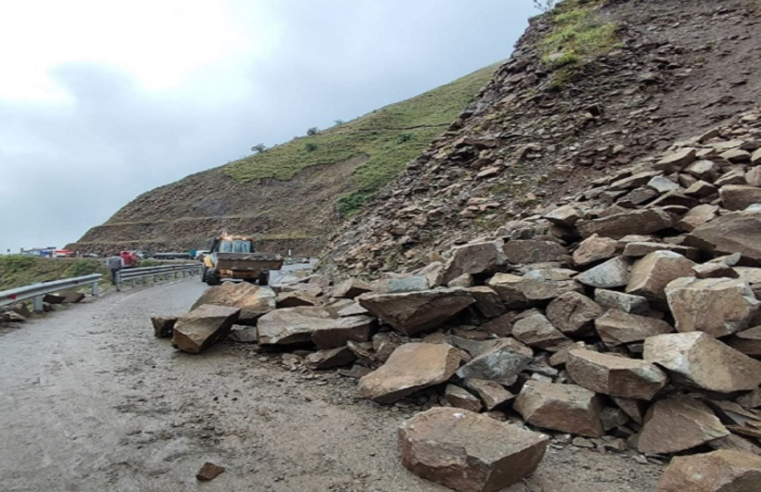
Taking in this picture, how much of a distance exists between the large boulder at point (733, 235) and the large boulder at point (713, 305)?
103 centimetres

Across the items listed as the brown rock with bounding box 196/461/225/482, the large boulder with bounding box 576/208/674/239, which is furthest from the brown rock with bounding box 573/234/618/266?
the brown rock with bounding box 196/461/225/482

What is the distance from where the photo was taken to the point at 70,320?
8.70m

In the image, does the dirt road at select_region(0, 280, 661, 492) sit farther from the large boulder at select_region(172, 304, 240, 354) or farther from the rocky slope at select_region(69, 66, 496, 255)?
the rocky slope at select_region(69, 66, 496, 255)

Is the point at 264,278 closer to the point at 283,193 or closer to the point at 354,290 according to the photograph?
the point at 354,290

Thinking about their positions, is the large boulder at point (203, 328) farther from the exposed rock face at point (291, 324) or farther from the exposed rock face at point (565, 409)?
the exposed rock face at point (565, 409)

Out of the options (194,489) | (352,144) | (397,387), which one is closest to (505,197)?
(397,387)

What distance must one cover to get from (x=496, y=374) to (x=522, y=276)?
146cm

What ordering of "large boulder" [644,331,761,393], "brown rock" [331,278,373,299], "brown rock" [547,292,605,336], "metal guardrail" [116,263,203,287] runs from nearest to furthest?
"large boulder" [644,331,761,393]
"brown rock" [547,292,605,336]
"brown rock" [331,278,373,299]
"metal guardrail" [116,263,203,287]

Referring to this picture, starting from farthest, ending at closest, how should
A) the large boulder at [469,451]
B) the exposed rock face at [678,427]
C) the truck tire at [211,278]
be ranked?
the truck tire at [211,278] → the exposed rock face at [678,427] → the large boulder at [469,451]

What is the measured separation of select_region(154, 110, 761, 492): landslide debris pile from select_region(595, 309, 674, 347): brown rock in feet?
0.04

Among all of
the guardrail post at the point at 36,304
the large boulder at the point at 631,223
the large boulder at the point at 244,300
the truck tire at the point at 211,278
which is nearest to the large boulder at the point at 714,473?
the large boulder at the point at 631,223

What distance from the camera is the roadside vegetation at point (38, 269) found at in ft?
101

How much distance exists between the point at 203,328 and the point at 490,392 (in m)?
4.00

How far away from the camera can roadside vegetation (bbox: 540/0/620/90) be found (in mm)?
15016
